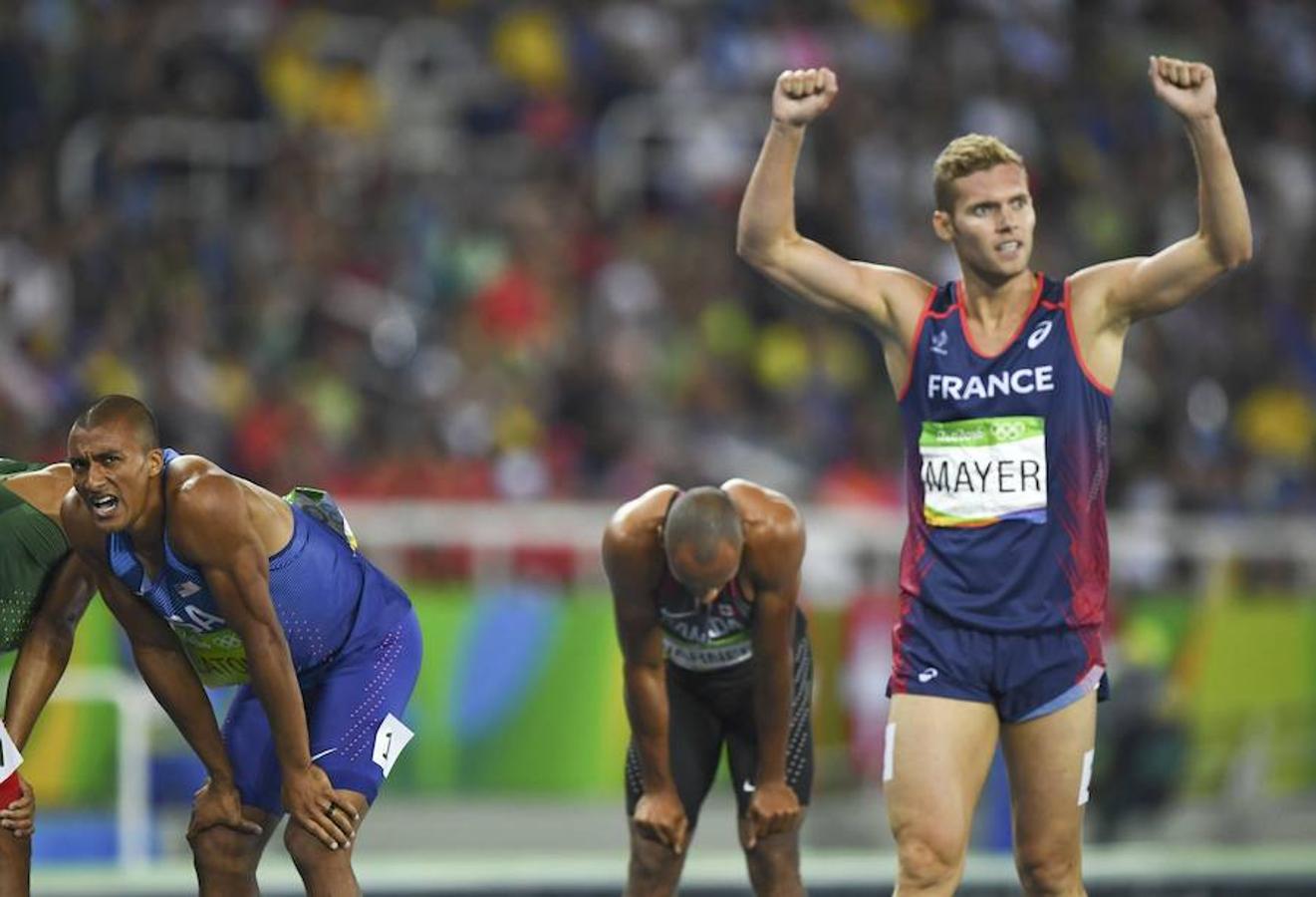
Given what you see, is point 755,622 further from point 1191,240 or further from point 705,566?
point 1191,240

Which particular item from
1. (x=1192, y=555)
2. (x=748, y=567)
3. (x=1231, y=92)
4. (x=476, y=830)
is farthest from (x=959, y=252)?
(x=1231, y=92)

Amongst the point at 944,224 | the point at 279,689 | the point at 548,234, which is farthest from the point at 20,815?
the point at 548,234

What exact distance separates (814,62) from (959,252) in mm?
12090

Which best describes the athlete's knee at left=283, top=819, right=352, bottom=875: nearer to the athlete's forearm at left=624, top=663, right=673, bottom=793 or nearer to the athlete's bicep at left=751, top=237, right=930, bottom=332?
the athlete's forearm at left=624, top=663, right=673, bottom=793

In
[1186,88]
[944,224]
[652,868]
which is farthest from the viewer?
[652,868]

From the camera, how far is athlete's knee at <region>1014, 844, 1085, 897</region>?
7117 mm

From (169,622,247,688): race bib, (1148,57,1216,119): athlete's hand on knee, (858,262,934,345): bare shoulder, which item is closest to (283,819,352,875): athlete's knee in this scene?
(169,622,247,688): race bib

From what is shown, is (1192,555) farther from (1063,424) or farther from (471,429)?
(1063,424)

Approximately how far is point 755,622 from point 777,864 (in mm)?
910

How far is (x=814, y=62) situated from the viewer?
19.0 meters

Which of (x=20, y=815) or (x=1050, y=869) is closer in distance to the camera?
(x=1050, y=869)

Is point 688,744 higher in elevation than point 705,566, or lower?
lower

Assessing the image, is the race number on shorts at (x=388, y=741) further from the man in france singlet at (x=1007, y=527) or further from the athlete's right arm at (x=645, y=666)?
the man in france singlet at (x=1007, y=527)

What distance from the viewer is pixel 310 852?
7289 millimetres
